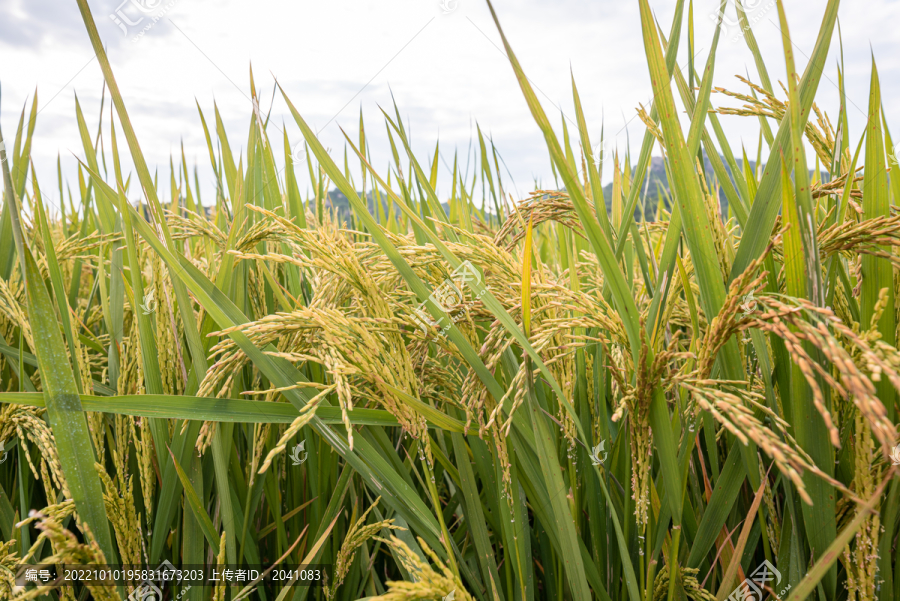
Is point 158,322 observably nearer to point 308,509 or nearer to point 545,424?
point 308,509

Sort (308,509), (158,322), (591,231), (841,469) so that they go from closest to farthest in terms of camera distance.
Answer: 1. (591,231)
2. (841,469)
3. (158,322)
4. (308,509)

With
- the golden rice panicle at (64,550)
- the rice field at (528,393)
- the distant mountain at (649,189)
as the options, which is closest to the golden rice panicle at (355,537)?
the rice field at (528,393)

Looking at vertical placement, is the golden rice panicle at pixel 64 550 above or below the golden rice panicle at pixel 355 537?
above

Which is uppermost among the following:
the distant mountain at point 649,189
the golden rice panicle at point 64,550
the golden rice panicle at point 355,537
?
the distant mountain at point 649,189

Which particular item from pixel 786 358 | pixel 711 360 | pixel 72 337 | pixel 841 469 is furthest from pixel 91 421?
pixel 841 469

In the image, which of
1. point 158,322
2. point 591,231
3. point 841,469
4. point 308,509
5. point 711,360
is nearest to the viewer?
point 711,360

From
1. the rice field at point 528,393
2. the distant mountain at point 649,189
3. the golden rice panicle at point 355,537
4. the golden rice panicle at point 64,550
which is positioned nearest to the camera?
the golden rice panicle at point 64,550

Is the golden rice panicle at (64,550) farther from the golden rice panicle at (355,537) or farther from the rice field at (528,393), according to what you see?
the golden rice panicle at (355,537)

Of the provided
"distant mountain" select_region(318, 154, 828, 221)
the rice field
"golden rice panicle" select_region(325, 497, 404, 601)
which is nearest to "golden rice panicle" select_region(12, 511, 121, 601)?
the rice field

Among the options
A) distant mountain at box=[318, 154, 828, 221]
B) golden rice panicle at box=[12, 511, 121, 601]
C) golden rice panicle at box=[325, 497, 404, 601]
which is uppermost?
distant mountain at box=[318, 154, 828, 221]

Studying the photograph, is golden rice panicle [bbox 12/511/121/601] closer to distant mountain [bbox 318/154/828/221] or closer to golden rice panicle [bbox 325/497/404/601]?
golden rice panicle [bbox 325/497/404/601]

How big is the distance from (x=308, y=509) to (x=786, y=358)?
1230 mm

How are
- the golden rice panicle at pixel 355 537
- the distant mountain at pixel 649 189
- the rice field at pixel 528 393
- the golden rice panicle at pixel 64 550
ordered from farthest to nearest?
the distant mountain at pixel 649 189, the golden rice panicle at pixel 355 537, the rice field at pixel 528 393, the golden rice panicle at pixel 64 550

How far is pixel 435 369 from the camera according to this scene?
106 cm
